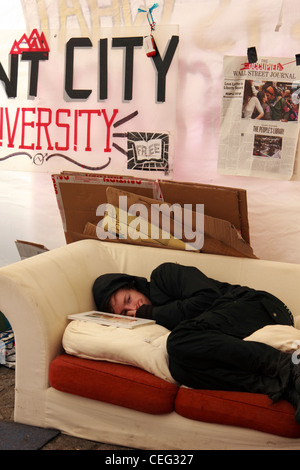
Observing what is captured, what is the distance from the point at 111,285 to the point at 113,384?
631 millimetres

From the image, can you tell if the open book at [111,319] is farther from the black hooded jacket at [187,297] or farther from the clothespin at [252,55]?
the clothespin at [252,55]

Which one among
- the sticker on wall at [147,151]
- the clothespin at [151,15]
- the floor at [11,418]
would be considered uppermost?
the clothespin at [151,15]

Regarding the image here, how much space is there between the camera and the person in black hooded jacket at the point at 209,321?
2.31m

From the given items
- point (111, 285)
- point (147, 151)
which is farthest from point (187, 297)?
point (147, 151)

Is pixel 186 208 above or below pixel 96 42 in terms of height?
below

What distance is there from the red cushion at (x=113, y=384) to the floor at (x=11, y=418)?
0.67 ft

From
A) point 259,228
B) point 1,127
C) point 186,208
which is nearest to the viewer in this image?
point 186,208

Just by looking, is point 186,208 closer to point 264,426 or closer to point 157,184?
point 157,184

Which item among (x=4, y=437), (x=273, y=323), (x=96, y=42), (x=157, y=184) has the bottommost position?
(x=4, y=437)

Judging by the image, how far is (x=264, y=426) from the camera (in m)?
2.21

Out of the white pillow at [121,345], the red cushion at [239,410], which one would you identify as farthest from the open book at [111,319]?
the red cushion at [239,410]

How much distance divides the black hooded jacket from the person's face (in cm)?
3
